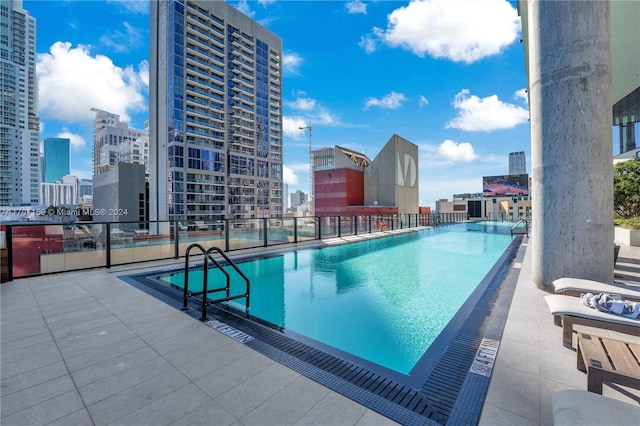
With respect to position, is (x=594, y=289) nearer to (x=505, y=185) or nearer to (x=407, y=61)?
(x=407, y=61)

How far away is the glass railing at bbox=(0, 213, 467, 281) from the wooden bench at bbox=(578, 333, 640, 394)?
7.72 metres

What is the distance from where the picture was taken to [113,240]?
263 inches

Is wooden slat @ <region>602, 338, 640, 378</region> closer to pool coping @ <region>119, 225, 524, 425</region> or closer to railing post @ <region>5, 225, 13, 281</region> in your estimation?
pool coping @ <region>119, 225, 524, 425</region>

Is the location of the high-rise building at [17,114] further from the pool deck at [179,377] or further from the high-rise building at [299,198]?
the pool deck at [179,377]

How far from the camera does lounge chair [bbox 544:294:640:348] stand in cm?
219

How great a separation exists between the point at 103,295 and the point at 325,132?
56.7m

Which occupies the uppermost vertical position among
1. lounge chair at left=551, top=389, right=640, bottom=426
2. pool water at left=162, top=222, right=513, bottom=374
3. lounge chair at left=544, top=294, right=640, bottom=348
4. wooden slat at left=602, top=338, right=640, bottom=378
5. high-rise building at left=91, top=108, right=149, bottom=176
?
high-rise building at left=91, top=108, right=149, bottom=176

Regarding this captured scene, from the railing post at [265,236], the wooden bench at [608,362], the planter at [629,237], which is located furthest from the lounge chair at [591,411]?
the planter at [629,237]

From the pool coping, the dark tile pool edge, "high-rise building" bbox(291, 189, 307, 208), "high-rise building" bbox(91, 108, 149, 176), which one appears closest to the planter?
the pool coping

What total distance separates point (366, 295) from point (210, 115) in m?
49.0

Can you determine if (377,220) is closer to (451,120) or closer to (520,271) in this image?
(520,271)

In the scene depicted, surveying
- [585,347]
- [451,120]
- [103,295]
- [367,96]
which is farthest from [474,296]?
[451,120]

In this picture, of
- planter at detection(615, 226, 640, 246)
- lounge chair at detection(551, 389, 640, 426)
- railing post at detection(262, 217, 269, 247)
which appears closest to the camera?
lounge chair at detection(551, 389, 640, 426)

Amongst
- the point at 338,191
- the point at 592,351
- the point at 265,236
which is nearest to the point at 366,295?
the point at 592,351
